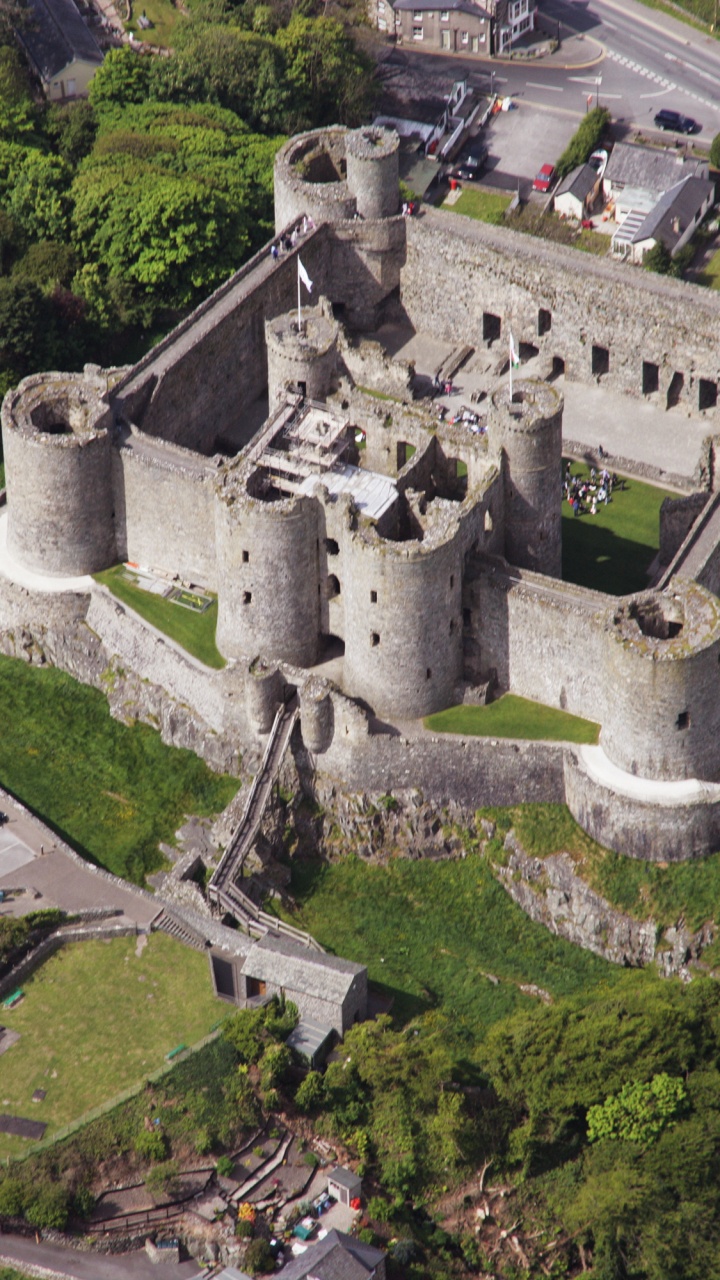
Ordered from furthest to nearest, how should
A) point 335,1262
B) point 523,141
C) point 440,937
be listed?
point 523,141 → point 440,937 → point 335,1262

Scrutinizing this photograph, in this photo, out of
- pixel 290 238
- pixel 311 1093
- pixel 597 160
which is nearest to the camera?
pixel 311 1093

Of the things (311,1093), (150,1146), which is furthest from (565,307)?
(150,1146)

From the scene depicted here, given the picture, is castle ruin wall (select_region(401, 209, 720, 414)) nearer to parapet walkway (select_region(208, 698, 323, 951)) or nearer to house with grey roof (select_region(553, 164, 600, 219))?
house with grey roof (select_region(553, 164, 600, 219))

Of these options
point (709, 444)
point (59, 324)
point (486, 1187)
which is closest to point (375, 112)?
point (59, 324)

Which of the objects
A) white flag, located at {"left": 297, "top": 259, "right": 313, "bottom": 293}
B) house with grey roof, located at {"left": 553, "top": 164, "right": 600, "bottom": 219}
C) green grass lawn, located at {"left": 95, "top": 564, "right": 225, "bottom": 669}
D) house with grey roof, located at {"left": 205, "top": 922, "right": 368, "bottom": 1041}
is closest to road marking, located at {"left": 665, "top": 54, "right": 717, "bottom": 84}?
house with grey roof, located at {"left": 553, "top": 164, "right": 600, "bottom": 219}

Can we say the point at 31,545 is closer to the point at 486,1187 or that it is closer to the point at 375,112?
the point at 486,1187

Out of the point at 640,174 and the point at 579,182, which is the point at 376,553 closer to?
the point at 579,182

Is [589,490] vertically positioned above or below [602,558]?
above
